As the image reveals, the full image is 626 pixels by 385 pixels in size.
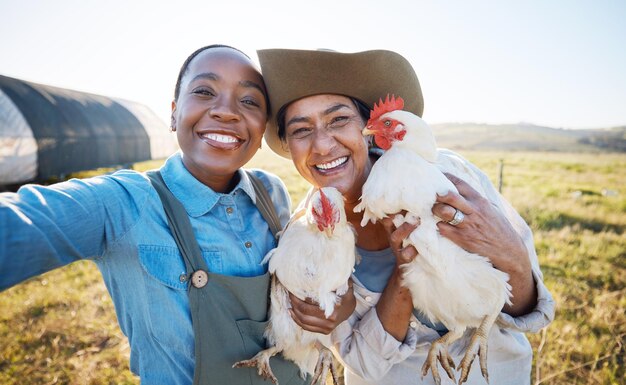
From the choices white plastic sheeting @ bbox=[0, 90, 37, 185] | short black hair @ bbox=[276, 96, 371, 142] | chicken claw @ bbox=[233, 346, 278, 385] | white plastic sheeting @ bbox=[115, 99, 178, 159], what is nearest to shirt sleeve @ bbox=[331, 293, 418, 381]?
chicken claw @ bbox=[233, 346, 278, 385]

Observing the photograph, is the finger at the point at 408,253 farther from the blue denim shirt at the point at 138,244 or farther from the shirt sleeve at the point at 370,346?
the blue denim shirt at the point at 138,244

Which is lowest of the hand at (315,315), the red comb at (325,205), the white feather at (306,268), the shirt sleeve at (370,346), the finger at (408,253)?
the shirt sleeve at (370,346)

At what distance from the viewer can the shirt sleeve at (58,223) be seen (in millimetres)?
1102

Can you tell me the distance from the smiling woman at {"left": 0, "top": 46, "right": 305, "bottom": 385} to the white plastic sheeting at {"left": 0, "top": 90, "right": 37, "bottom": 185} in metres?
11.4

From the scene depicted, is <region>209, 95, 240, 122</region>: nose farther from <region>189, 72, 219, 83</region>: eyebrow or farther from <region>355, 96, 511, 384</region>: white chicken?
<region>355, 96, 511, 384</region>: white chicken

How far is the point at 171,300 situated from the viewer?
158 cm

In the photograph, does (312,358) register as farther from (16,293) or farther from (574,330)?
(16,293)

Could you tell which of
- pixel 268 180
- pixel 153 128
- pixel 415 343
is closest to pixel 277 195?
pixel 268 180

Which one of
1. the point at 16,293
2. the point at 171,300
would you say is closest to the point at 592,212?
→ the point at 171,300

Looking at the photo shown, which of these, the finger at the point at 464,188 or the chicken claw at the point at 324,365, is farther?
the chicken claw at the point at 324,365

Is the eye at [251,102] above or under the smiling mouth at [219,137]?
above

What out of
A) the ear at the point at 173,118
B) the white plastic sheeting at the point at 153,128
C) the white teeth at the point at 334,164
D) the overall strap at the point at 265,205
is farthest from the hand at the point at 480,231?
the white plastic sheeting at the point at 153,128

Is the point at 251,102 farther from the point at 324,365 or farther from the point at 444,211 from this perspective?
the point at 324,365

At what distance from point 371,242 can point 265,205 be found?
0.84 metres
